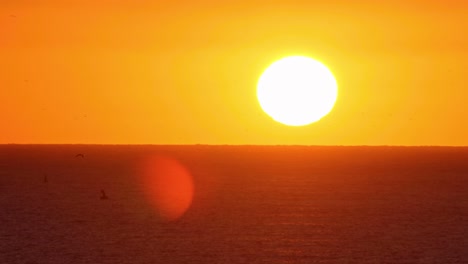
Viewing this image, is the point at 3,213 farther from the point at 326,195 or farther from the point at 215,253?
the point at 326,195

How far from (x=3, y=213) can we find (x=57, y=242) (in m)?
24.2

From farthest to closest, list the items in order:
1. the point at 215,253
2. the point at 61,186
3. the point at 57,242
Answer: the point at 61,186 → the point at 57,242 → the point at 215,253

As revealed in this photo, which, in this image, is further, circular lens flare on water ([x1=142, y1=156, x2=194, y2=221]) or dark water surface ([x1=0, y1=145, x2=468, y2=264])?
circular lens flare on water ([x1=142, y1=156, x2=194, y2=221])

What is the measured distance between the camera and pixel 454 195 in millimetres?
121375

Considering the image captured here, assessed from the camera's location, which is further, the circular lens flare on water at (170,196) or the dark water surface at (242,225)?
the circular lens flare on water at (170,196)

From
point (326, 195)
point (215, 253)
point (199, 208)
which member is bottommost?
point (215, 253)

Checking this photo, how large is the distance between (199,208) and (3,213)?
1895 centimetres

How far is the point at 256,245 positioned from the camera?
6397 centimetres

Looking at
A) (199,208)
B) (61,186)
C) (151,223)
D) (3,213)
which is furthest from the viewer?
(61,186)

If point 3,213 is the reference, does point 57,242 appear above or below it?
below

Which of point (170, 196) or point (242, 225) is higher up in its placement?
point (170, 196)

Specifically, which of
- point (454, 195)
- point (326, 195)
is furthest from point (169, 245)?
point (454, 195)

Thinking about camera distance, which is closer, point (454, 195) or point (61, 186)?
point (454, 195)

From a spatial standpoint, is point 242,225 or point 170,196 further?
point 170,196
